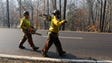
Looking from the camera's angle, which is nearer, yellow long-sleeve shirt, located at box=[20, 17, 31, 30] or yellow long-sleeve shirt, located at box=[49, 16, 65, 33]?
yellow long-sleeve shirt, located at box=[49, 16, 65, 33]

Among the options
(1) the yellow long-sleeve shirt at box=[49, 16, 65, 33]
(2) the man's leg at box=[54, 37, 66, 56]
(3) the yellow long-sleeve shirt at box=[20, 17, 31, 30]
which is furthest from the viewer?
(3) the yellow long-sleeve shirt at box=[20, 17, 31, 30]

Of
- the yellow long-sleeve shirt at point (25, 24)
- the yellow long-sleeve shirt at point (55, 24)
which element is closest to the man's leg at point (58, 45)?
the yellow long-sleeve shirt at point (55, 24)

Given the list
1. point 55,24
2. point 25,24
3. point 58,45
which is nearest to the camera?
point 55,24

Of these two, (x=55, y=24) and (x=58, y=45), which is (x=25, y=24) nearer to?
(x=58, y=45)

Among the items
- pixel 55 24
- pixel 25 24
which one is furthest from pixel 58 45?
pixel 25 24

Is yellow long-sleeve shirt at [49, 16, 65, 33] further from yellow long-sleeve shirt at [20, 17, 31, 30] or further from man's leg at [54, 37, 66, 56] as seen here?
yellow long-sleeve shirt at [20, 17, 31, 30]

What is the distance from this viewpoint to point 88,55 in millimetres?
11062

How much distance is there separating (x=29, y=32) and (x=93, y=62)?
3575mm

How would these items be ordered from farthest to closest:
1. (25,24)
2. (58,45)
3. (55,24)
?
(25,24) < (58,45) < (55,24)

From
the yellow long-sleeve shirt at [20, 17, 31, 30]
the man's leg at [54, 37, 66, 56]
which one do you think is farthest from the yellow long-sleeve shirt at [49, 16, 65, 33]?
the yellow long-sleeve shirt at [20, 17, 31, 30]

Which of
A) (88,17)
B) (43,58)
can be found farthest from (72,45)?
(88,17)

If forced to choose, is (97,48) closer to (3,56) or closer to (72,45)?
(72,45)

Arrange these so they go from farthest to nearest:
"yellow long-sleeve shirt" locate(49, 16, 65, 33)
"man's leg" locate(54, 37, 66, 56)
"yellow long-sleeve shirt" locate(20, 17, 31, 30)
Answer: "yellow long-sleeve shirt" locate(20, 17, 31, 30)
"man's leg" locate(54, 37, 66, 56)
"yellow long-sleeve shirt" locate(49, 16, 65, 33)

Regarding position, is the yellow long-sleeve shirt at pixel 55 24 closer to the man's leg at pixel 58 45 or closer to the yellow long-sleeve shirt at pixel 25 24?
the man's leg at pixel 58 45
